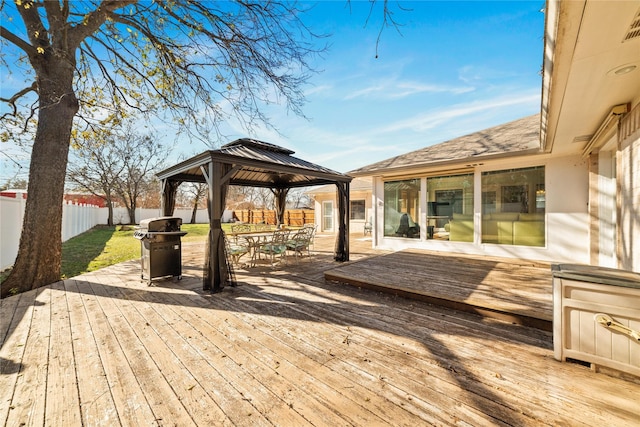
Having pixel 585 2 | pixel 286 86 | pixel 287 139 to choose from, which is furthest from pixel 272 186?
pixel 585 2

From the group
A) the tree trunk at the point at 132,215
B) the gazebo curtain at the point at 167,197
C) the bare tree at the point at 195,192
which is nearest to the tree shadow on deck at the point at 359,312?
the gazebo curtain at the point at 167,197

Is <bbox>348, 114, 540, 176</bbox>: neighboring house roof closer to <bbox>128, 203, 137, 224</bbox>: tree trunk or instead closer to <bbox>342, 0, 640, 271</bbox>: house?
<bbox>342, 0, 640, 271</bbox>: house

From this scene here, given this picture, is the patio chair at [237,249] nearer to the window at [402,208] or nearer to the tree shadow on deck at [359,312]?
the tree shadow on deck at [359,312]

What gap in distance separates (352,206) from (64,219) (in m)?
13.7

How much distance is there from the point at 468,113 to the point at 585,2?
8.53m

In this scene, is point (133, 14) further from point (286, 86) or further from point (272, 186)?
point (272, 186)

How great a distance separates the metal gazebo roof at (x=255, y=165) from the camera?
4767 millimetres

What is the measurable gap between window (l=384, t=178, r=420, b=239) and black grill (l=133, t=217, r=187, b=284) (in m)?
6.15

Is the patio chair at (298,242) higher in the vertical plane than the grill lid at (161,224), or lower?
lower


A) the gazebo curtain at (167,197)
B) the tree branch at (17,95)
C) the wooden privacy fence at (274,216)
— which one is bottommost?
the wooden privacy fence at (274,216)

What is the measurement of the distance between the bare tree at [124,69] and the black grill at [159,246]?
2.07 meters

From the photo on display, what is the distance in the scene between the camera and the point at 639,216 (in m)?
3.16

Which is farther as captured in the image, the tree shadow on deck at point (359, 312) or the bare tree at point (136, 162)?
the bare tree at point (136, 162)

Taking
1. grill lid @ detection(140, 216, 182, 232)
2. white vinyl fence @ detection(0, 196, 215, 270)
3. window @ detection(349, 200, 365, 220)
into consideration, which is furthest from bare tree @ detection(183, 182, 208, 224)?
grill lid @ detection(140, 216, 182, 232)
